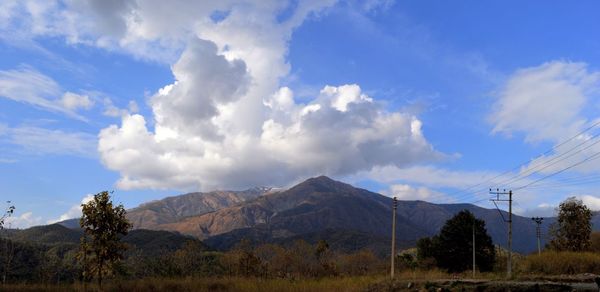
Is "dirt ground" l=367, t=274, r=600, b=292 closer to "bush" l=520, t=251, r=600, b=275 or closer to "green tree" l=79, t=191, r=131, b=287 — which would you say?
"green tree" l=79, t=191, r=131, b=287

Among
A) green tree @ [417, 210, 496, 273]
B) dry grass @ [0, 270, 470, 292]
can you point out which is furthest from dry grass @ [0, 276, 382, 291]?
green tree @ [417, 210, 496, 273]

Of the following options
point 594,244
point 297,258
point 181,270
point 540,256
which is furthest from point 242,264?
point 594,244

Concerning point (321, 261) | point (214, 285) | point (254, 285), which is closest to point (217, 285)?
point (214, 285)

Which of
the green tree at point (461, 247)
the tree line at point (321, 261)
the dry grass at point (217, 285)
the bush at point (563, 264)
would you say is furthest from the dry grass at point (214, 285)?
the green tree at point (461, 247)

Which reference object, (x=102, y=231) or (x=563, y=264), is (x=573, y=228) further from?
(x=102, y=231)

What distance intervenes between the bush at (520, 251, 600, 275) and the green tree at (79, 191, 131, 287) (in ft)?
128

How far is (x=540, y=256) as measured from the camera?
5600 cm

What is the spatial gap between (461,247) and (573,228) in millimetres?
15027

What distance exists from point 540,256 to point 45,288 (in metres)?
47.2

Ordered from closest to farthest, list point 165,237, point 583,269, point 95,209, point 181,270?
point 95,209 → point 583,269 → point 181,270 → point 165,237

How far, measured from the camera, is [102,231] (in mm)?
37719

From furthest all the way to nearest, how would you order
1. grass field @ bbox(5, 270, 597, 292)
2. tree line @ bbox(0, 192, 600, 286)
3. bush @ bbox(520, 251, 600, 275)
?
tree line @ bbox(0, 192, 600, 286) < bush @ bbox(520, 251, 600, 275) < grass field @ bbox(5, 270, 597, 292)

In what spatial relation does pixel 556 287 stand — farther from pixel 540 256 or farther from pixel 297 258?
pixel 297 258

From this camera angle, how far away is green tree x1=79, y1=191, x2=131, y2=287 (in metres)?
37.4
